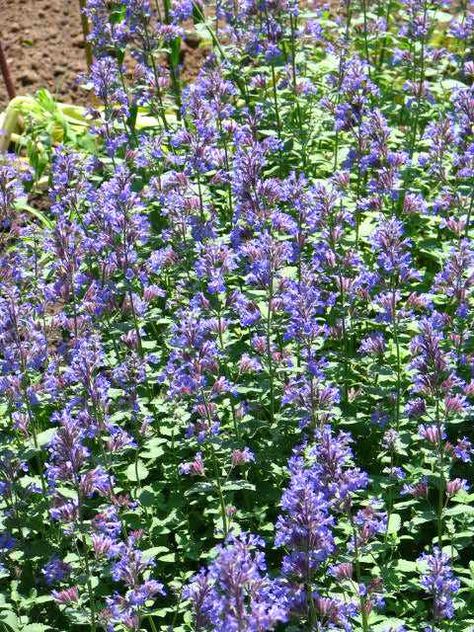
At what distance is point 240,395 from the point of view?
227 inches

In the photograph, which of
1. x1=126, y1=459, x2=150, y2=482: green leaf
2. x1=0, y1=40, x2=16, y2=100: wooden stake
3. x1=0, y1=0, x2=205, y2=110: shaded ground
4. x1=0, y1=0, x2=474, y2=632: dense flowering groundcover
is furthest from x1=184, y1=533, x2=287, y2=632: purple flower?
x1=0, y1=0, x2=205, y2=110: shaded ground

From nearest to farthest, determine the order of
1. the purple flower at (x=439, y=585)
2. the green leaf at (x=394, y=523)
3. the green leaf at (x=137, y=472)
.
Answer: the purple flower at (x=439, y=585) → the green leaf at (x=394, y=523) → the green leaf at (x=137, y=472)

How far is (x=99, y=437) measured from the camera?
4820 millimetres

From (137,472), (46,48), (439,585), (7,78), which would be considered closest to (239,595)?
(439,585)

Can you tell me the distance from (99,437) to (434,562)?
156 centimetres

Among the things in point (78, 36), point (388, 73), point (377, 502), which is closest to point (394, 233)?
point (377, 502)

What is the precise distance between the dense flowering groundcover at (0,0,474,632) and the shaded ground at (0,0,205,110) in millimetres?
3098

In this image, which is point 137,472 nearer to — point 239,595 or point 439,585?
point 439,585

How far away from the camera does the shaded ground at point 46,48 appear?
9914 millimetres

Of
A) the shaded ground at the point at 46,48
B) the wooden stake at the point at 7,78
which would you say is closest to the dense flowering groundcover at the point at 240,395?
the wooden stake at the point at 7,78

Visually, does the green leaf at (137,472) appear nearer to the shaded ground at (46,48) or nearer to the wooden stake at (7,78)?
the wooden stake at (7,78)

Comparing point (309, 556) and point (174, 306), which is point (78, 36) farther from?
point (309, 556)

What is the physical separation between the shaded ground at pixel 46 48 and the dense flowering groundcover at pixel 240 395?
3098 millimetres

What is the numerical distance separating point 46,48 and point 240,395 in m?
5.69
